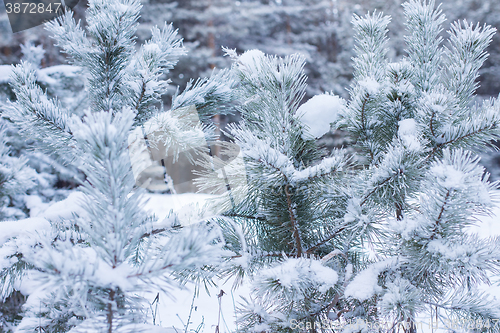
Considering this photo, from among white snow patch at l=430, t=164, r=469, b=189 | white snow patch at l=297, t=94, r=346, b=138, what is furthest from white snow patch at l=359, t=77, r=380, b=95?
white snow patch at l=430, t=164, r=469, b=189

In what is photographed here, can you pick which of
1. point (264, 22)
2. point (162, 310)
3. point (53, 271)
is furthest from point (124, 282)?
point (264, 22)

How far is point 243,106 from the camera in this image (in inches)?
39.4

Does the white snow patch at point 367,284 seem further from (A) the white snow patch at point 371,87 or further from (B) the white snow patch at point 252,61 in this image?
(B) the white snow patch at point 252,61

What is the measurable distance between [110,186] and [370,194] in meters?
0.68

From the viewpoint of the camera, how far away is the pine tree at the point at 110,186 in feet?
1.71

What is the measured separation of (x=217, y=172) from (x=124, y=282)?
1.63 feet

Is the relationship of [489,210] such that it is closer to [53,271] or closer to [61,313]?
[53,271]

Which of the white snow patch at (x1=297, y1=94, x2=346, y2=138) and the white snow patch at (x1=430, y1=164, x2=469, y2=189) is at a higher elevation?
the white snow patch at (x1=297, y1=94, x2=346, y2=138)

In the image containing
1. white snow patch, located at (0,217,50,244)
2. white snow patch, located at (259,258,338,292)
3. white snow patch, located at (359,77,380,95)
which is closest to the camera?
white snow patch, located at (259,258,338,292)

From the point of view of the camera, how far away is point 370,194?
810 mm

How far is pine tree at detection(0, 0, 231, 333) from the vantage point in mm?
520

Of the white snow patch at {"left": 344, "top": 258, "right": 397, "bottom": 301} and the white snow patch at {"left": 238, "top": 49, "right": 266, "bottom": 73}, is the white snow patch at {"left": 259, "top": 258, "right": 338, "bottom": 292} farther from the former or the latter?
the white snow patch at {"left": 238, "top": 49, "right": 266, "bottom": 73}

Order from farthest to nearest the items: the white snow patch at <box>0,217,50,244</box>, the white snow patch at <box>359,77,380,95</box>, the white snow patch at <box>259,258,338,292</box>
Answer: the white snow patch at <box>0,217,50,244</box>, the white snow patch at <box>359,77,380,95</box>, the white snow patch at <box>259,258,338,292</box>

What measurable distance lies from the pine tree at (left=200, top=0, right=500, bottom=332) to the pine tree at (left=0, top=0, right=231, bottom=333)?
196mm
